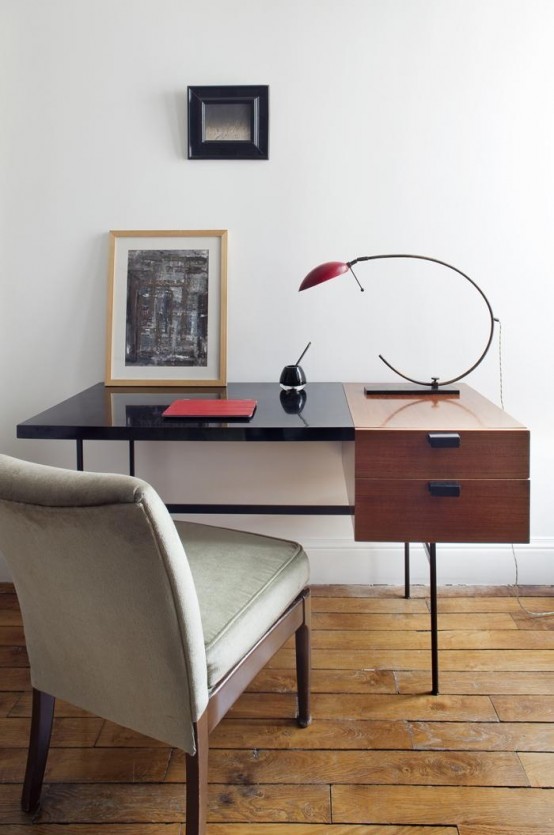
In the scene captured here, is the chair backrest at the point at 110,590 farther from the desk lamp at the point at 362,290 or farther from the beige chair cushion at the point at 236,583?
the desk lamp at the point at 362,290

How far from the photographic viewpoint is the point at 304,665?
150 centimetres

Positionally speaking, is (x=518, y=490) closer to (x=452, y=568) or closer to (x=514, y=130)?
(x=452, y=568)

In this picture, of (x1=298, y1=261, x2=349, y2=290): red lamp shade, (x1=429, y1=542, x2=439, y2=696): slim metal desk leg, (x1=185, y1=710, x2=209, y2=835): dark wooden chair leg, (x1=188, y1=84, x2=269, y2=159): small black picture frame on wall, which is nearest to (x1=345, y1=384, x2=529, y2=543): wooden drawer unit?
(x1=429, y1=542, x2=439, y2=696): slim metal desk leg

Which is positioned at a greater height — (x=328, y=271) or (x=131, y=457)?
(x=328, y=271)

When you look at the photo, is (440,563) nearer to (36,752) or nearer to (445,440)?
(445,440)

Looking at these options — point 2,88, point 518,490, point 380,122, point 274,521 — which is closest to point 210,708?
point 518,490

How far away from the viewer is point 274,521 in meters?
2.29

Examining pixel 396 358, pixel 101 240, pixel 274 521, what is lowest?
pixel 274 521

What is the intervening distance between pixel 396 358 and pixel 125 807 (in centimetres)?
148

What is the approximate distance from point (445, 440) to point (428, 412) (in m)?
0.22

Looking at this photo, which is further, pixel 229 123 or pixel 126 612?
pixel 229 123

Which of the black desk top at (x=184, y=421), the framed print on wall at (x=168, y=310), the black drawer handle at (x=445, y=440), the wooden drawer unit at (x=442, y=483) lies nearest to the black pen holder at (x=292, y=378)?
the black desk top at (x=184, y=421)

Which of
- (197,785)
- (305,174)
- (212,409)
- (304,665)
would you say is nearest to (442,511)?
(304,665)

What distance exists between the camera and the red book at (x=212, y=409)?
1.57 m
